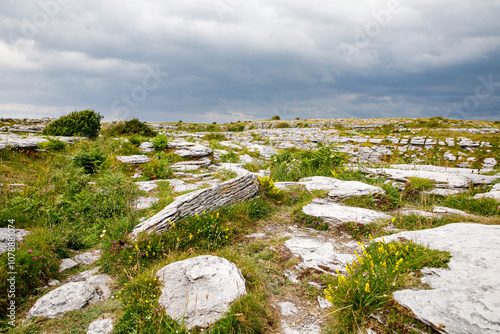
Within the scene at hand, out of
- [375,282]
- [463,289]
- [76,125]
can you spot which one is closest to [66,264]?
[375,282]

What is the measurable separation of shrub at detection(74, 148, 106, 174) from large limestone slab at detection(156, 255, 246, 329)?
7.26 metres

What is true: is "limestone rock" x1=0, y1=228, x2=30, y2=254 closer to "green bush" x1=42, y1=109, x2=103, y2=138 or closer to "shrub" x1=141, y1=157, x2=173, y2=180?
"shrub" x1=141, y1=157, x2=173, y2=180

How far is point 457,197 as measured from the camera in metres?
6.49

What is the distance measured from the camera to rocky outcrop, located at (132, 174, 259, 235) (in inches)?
185

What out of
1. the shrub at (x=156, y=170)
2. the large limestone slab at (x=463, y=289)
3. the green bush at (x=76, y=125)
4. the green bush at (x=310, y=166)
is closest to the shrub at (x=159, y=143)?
the shrub at (x=156, y=170)

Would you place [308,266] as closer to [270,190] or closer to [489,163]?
[270,190]

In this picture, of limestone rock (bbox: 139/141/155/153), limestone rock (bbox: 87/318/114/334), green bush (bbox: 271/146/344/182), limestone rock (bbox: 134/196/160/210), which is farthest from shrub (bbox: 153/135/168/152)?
limestone rock (bbox: 87/318/114/334)

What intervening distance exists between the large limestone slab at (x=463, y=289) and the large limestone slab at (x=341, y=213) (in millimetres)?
1537

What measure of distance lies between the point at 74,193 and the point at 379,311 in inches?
305

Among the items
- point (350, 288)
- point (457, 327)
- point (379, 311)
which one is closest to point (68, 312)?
point (350, 288)

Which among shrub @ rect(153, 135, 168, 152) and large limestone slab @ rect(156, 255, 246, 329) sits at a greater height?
shrub @ rect(153, 135, 168, 152)

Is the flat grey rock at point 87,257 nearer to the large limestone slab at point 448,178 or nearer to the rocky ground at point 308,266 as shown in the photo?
the rocky ground at point 308,266

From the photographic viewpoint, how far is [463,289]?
8.35 ft

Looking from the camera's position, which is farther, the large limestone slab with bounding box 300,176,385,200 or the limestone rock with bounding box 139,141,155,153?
the limestone rock with bounding box 139,141,155,153
